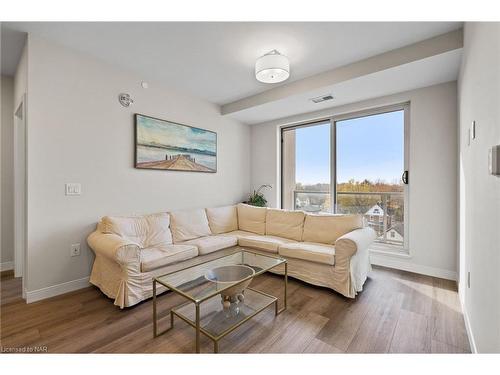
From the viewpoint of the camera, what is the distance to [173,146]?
332cm

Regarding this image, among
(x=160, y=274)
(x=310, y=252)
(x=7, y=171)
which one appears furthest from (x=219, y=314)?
(x=7, y=171)

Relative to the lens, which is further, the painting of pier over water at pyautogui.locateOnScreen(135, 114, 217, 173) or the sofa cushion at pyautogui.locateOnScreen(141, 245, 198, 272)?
the painting of pier over water at pyautogui.locateOnScreen(135, 114, 217, 173)

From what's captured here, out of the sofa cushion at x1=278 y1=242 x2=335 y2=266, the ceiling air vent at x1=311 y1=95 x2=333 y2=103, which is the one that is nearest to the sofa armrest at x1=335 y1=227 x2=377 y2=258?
the sofa cushion at x1=278 y1=242 x2=335 y2=266

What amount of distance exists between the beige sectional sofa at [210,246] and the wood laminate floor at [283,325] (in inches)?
7.0

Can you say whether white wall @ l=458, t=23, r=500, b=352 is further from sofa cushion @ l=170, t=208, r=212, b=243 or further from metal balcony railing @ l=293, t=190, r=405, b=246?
sofa cushion @ l=170, t=208, r=212, b=243

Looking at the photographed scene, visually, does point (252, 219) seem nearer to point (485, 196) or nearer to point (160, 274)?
point (160, 274)

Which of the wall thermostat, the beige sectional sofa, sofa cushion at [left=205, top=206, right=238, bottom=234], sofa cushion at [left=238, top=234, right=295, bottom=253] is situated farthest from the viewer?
sofa cushion at [left=205, top=206, right=238, bottom=234]

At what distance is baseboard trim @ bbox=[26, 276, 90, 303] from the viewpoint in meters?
2.20

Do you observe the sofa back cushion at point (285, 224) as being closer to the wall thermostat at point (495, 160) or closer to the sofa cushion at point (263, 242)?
the sofa cushion at point (263, 242)

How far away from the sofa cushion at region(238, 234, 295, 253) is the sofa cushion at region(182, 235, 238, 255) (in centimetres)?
12

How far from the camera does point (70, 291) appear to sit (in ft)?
7.91

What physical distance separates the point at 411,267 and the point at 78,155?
4148 millimetres
